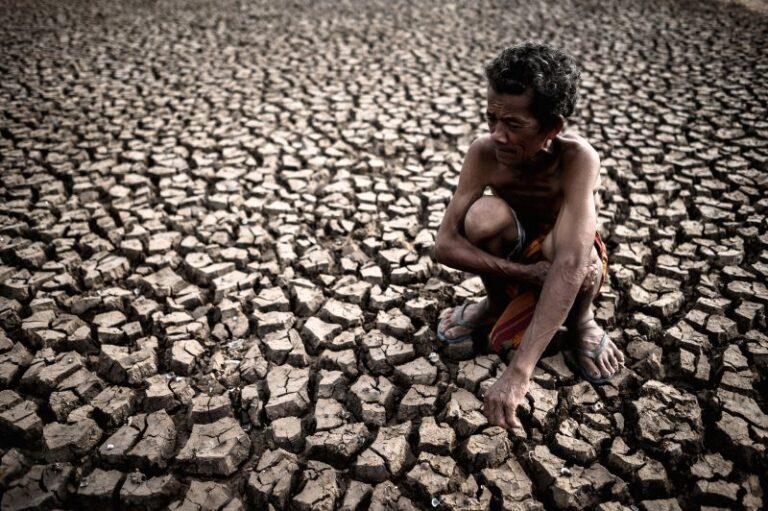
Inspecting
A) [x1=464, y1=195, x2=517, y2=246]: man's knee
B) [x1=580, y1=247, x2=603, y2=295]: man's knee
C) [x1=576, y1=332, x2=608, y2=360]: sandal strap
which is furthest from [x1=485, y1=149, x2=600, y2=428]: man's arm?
[x1=576, y1=332, x2=608, y2=360]: sandal strap

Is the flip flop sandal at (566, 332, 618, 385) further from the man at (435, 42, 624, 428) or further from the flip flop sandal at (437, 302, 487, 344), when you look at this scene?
the flip flop sandal at (437, 302, 487, 344)

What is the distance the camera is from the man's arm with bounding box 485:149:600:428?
164 cm

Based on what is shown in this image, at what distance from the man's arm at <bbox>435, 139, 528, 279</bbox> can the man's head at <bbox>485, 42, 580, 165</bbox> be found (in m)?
0.24

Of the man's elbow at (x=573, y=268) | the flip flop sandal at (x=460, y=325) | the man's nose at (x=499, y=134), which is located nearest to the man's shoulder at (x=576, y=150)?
the man's nose at (x=499, y=134)

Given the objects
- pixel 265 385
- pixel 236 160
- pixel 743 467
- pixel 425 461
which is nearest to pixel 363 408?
pixel 425 461

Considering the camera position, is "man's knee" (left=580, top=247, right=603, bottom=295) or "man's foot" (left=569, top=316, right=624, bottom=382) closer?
"man's knee" (left=580, top=247, right=603, bottom=295)

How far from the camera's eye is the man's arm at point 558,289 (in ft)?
5.37

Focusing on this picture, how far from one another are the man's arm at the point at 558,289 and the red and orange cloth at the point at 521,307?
0.21 m

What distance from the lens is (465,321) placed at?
2.10 m

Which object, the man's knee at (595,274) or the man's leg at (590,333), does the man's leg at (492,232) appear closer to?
the man's leg at (590,333)

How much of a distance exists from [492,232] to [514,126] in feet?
1.40

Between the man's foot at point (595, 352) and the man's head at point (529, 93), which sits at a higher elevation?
the man's head at point (529, 93)

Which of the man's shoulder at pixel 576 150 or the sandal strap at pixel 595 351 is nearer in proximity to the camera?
the man's shoulder at pixel 576 150

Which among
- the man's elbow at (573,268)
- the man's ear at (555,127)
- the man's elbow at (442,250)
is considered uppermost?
the man's ear at (555,127)
